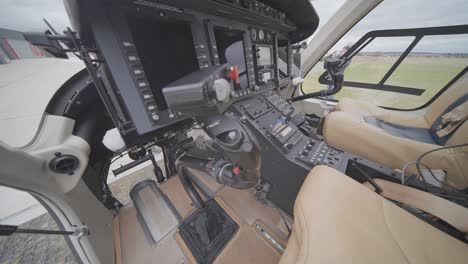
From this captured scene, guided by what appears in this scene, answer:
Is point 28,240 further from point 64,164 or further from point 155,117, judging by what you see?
point 155,117

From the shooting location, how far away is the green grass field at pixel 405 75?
5.40 feet

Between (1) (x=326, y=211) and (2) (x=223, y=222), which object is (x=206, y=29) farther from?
(2) (x=223, y=222)

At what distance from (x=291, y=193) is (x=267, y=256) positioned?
35 cm

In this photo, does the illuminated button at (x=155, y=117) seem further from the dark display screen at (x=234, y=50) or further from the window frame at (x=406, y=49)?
the window frame at (x=406, y=49)

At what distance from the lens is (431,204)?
558mm

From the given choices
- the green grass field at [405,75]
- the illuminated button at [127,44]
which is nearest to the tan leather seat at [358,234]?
the illuminated button at [127,44]

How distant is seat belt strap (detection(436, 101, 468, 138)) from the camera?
36.6 inches

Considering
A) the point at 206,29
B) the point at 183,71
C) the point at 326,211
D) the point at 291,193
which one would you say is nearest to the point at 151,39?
the point at 183,71

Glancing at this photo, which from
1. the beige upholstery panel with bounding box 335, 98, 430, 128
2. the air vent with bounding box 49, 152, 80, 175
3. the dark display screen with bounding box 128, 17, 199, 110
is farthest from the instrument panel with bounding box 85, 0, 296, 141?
the beige upholstery panel with bounding box 335, 98, 430, 128

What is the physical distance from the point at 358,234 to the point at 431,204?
0.37 metres

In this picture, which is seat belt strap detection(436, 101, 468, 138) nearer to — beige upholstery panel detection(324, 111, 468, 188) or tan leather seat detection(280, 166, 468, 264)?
beige upholstery panel detection(324, 111, 468, 188)

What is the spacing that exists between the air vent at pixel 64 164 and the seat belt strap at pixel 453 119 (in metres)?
2.06

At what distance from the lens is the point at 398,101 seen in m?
2.00

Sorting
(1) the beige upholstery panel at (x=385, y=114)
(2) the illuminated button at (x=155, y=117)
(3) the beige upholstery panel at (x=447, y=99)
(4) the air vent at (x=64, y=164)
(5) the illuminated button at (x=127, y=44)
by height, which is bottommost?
(1) the beige upholstery panel at (x=385, y=114)
